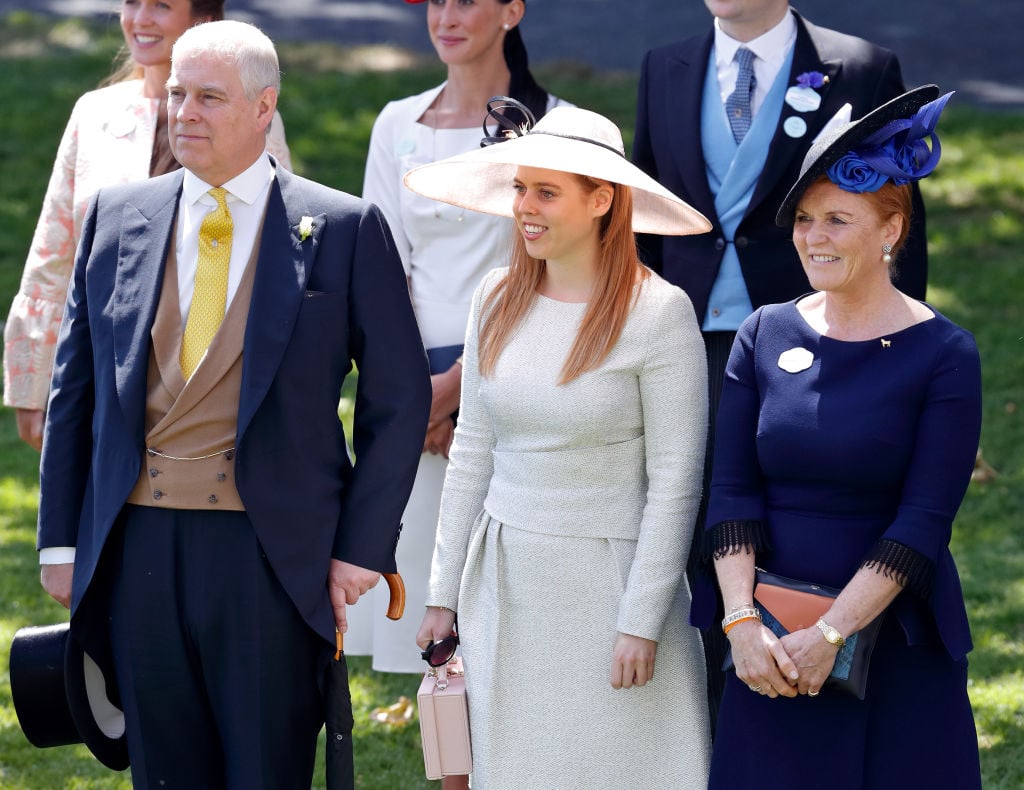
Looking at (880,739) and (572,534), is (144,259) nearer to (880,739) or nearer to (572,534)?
(572,534)

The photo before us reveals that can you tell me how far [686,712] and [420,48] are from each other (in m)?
10.5

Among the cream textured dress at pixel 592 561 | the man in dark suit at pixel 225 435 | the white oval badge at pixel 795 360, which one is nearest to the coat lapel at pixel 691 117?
the cream textured dress at pixel 592 561

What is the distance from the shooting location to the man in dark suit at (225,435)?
11.8ft

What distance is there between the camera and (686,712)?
3.82m

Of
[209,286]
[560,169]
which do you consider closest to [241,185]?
[209,286]

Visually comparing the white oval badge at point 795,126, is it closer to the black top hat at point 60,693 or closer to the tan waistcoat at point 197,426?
the tan waistcoat at point 197,426

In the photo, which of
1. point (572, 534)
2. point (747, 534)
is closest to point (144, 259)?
point (572, 534)

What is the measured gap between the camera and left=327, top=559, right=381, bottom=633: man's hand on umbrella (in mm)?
3742

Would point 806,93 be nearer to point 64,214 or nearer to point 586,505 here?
point 586,505

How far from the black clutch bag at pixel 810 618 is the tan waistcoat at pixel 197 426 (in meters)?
1.21

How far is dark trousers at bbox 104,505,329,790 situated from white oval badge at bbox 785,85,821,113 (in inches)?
76.7

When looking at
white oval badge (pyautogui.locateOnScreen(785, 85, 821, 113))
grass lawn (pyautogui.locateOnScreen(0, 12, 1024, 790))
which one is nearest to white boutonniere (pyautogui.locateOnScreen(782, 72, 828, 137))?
white oval badge (pyautogui.locateOnScreen(785, 85, 821, 113))

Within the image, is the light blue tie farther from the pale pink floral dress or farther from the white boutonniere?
the pale pink floral dress

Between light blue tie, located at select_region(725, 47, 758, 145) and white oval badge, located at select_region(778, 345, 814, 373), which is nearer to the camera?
white oval badge, located at select_region(778, 345, 814, 373)
